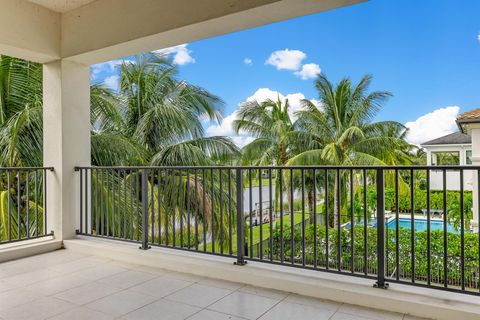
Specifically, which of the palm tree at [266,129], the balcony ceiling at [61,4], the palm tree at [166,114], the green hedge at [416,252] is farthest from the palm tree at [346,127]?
the balcony ceiling at [61,4]

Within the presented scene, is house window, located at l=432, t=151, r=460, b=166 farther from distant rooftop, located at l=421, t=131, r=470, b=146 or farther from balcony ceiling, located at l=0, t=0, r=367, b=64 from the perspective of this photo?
balcony ceiling, located at l=0, t=0, r=367, b=64

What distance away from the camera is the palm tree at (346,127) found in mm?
11344

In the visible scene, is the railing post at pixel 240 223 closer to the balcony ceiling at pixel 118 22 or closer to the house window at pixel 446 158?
the balcony ceiling at pixel 118 22

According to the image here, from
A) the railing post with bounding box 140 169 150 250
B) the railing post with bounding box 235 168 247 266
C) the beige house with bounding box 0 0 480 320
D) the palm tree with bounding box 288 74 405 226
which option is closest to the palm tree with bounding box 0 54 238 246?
the beige house with bounding box 0 0 480 320

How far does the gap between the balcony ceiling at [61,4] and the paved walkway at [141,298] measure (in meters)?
2.71

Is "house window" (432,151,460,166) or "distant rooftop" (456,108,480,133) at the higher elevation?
"distant rooftop" (456,108,480,133)

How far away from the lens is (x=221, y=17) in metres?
2.92

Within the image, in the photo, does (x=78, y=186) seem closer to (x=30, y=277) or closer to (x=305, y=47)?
(x=30, y=277)

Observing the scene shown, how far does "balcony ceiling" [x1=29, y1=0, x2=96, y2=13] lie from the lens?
3682 millimetres

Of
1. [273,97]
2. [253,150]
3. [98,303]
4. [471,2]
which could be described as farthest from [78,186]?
[471,2]

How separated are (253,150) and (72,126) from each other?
965cm

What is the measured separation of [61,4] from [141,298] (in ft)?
10.5

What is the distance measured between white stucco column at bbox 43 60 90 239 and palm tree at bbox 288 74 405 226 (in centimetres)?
806

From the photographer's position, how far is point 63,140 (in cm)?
395
